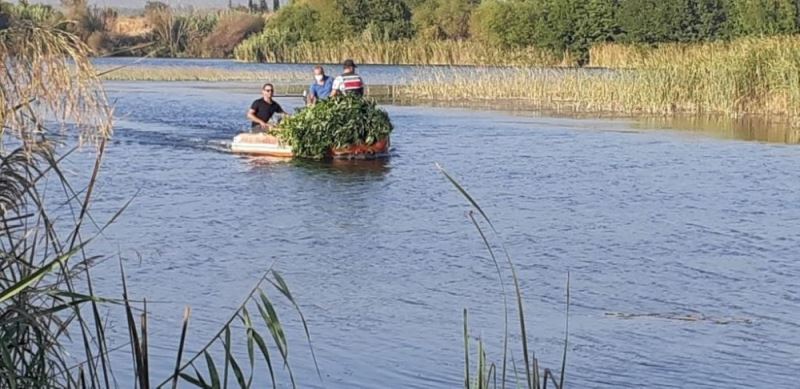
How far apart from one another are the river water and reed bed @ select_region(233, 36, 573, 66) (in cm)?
3517

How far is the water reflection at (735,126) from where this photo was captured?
2422 centimetres

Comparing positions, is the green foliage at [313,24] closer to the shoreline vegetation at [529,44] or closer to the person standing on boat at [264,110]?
the shoreline vegetation at [529,44]

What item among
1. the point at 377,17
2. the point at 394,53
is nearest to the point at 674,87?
the point at 394,53

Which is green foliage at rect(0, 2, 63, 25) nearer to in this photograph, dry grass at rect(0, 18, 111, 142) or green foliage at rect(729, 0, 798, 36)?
dry grass at rect(0, 18, 111, 142)

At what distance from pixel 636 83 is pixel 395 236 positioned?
1953 centimetres

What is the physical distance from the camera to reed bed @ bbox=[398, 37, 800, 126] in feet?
89.8

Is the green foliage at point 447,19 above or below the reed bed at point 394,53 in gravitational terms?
above

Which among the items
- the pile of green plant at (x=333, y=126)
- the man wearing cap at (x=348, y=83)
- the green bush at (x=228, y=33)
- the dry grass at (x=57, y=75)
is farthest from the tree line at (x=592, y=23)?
the dry grass at (x=57, y=75)

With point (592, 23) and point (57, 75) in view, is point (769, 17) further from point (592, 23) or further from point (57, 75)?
point (57, 75)

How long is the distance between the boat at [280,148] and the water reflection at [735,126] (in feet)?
23.8

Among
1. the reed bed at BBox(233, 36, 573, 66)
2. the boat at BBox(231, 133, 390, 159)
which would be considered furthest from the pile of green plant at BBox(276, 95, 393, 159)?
the reed bed at BBox(233, 36, 573, 66)

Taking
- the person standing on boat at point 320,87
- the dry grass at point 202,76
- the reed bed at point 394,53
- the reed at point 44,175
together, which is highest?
the reed at point 44,175

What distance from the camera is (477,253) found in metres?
12.1

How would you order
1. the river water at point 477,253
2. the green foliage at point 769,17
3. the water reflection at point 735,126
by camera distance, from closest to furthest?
1. the river water at point 477,253
2. the water reflection at point 735,126
3. the green foliage at point 769,17
